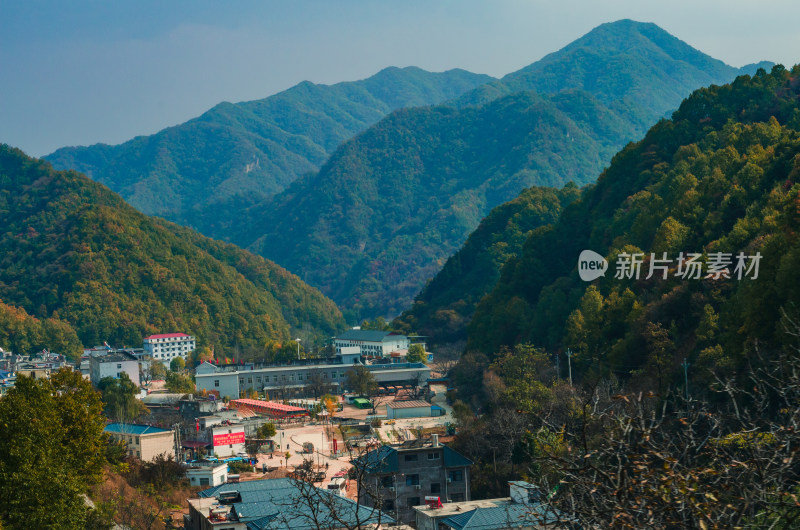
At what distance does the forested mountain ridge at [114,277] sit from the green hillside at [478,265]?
18.8 meters

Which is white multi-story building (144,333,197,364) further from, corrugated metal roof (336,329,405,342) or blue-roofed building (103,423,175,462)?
blue-roofed building (103,423,175,462)

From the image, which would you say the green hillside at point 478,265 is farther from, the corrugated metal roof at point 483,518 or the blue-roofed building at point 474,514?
the corrugated metal roof at point 483,518

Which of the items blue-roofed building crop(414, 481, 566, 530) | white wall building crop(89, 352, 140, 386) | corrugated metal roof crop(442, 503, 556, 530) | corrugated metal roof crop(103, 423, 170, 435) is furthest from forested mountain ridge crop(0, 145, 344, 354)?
corrugated metal roof crop(442, 503, 556, 530)

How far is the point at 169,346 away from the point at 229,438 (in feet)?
166

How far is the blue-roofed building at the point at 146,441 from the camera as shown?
36312 millimetres

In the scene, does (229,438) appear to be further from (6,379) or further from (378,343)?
(378,343)

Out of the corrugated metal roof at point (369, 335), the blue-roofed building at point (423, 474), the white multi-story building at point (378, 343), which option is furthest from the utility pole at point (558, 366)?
the corrugated metal roof at point (369, 335)

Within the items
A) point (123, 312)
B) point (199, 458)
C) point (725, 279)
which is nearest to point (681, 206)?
point (725, 279)

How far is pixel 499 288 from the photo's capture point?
58281mm

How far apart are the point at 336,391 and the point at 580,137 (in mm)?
138490

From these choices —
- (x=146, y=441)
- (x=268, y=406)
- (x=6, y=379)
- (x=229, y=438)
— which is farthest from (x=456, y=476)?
(x=6, y=379)

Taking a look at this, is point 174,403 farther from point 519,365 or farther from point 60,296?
point 60,296

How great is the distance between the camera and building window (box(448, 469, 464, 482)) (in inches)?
1102

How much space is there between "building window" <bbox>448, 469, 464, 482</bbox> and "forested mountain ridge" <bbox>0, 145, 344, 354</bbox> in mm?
66258
